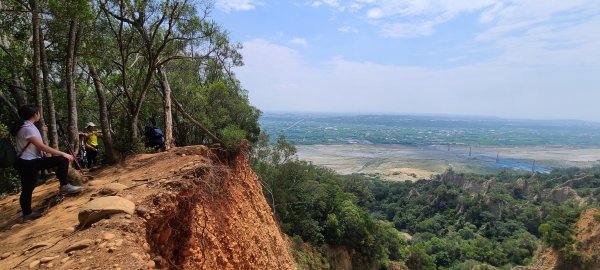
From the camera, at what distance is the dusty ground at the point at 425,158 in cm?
9444

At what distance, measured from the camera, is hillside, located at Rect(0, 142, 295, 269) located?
3461mm

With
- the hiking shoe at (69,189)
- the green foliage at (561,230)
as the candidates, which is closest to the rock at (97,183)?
the hiking shoe at (69,189)

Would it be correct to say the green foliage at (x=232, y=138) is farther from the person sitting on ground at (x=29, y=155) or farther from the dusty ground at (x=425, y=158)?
the dusty ground at (x=425, y=158)

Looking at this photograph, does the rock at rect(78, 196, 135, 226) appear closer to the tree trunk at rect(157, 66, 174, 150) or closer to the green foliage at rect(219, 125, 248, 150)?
the tree trunk at rect(157, 66, 174, 150)

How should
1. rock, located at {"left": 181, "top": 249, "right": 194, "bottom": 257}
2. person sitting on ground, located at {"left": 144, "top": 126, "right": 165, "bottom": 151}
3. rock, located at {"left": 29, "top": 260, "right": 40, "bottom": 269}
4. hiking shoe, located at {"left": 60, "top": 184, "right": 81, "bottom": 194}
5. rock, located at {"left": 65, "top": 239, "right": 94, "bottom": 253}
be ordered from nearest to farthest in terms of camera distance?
rock, located at {"left": 29, "top": 260, "right": 40, "bottom": 269} → rock, located at {"left": 65, "top": 239, "right": 94, "bottom": 253} → rock, located at {"left": 181, "top": 249, "right": 194, "bottom": 257} → hiking shoe, located at {"left": 60, "top": 184, "right": 81, "bottom": 194} → person sitting on ground, located at {"left": 144, "top": 126, "right": 165, "bottom": 151}

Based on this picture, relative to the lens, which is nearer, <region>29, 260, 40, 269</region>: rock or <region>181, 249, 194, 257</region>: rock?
<region>29, 260, 40, 269</region>: rock

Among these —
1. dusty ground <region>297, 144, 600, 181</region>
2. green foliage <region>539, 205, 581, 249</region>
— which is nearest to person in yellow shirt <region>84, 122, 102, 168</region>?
green foliage <region>539, 205, 581, 249</region>

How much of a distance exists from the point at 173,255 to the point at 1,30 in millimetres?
7942

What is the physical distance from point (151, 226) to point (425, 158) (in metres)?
120

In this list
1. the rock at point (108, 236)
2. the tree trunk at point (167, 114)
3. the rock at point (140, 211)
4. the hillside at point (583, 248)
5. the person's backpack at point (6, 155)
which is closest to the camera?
the rock at point (108, 236)

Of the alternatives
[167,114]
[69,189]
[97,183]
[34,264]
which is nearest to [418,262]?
[167,114]

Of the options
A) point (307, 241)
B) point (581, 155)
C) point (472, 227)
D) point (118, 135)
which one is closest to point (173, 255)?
point (118, 135)

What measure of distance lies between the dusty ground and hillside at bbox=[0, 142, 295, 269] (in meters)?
80.5

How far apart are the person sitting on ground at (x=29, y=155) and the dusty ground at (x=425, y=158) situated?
83.3m
